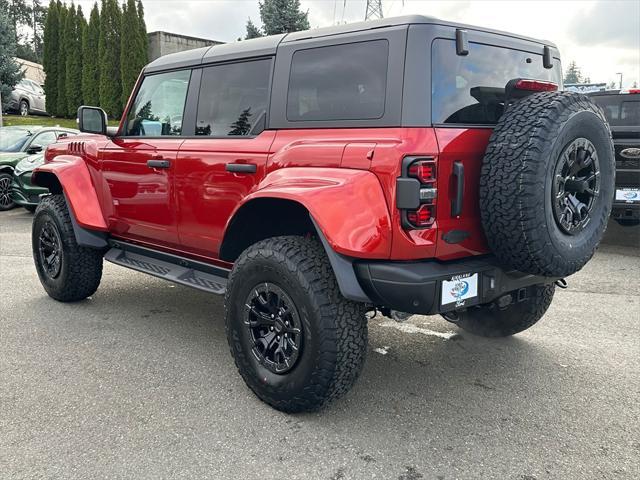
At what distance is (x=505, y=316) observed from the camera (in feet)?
13.4

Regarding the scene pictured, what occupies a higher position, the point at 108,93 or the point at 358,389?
the point at 108,93

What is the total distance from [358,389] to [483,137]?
159 cm

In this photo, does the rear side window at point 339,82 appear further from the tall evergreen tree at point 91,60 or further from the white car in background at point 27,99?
the white car in background at point 27,99

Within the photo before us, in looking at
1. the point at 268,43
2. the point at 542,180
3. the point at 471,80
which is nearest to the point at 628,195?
the point at 471,80

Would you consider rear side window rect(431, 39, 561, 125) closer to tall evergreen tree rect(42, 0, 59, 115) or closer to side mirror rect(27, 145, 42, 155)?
side mirror rect(27, 145, 42, 155)

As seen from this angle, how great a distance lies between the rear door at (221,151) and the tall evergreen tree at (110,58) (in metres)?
19.8

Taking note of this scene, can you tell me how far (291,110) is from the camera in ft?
10.9

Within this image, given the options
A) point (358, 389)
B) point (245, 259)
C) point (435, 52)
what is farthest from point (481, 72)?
point (358, 389)

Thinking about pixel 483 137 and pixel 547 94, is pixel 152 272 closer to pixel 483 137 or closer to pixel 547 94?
pixel 483 137

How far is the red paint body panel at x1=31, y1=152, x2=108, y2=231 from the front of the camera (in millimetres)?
4656

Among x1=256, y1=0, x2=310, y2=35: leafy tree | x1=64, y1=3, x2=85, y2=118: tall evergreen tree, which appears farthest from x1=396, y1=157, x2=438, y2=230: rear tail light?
x1=64, y1=3, x2=85, y2=118: tall evergreen tree

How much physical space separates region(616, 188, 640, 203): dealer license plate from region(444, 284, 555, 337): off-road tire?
12.8 feet

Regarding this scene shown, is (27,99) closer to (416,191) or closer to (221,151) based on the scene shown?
(221,151)

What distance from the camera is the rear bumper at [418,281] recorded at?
2.70 m
